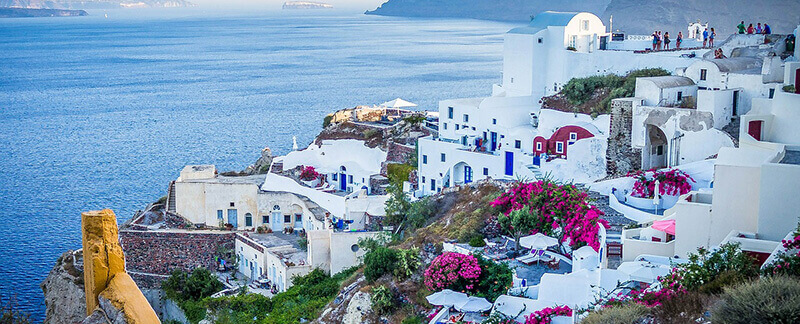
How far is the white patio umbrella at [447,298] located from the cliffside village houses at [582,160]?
0.87 m

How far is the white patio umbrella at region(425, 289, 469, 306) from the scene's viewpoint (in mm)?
16453

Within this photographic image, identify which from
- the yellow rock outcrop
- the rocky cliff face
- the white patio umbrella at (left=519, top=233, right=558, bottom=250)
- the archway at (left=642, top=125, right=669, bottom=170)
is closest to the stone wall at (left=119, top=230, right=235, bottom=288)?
the rocky cliff face

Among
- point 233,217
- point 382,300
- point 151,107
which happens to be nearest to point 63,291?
point 233,217

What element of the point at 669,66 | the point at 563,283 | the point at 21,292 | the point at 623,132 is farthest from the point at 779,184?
the point at 21,292

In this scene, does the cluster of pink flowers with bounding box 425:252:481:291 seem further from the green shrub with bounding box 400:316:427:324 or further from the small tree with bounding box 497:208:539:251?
the small tree with bounding box 497:208:539:251

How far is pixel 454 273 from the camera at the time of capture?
701 inches

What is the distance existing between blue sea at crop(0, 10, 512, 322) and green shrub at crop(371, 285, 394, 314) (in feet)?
55.4

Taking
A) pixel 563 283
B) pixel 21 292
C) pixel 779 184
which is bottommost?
pixel 21 292

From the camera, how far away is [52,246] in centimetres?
4000

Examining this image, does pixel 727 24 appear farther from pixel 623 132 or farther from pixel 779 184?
pixel 779 184

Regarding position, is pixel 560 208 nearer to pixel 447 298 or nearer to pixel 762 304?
pixel 447 298

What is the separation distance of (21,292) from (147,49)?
124903 millimetres

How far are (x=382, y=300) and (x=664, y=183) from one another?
7422 mm

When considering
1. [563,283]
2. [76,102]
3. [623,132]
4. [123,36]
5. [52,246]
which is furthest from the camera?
[123,36]
